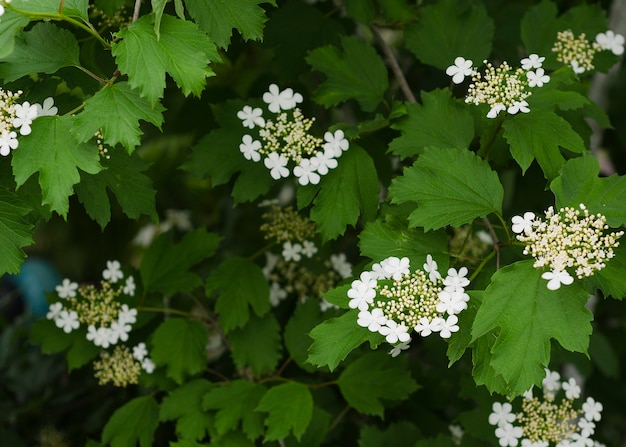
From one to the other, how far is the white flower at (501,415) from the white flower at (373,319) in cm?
60

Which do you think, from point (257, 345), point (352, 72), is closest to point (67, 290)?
Answer: point (257, 345)

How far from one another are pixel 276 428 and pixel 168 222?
1.38 metres

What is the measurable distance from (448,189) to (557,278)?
11.3 inches

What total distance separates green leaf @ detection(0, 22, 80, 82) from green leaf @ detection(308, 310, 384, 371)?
0.70m

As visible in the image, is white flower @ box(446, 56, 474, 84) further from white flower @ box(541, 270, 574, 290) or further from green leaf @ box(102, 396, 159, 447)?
green leaf @ box(102, 396, 159, 447)

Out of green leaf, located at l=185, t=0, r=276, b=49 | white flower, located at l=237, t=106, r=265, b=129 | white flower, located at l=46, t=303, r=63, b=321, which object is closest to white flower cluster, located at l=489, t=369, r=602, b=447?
white flower, located at l=237, t=106, r=265, b=129

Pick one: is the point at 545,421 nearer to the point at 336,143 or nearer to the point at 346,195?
the point at 346,195

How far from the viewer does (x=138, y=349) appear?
184 cm

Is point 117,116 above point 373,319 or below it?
above

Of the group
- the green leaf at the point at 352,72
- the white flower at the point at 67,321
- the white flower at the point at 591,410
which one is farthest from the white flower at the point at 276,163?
the white flower at the point at 591,410

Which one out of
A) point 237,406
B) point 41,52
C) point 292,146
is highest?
point 41,52

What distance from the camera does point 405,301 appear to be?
121 cm

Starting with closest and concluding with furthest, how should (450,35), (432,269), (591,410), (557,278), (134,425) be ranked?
(557,278) → (432,269) → (591,410) → (450,35) → (134,425)

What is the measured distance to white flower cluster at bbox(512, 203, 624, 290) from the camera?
1.18 meters
